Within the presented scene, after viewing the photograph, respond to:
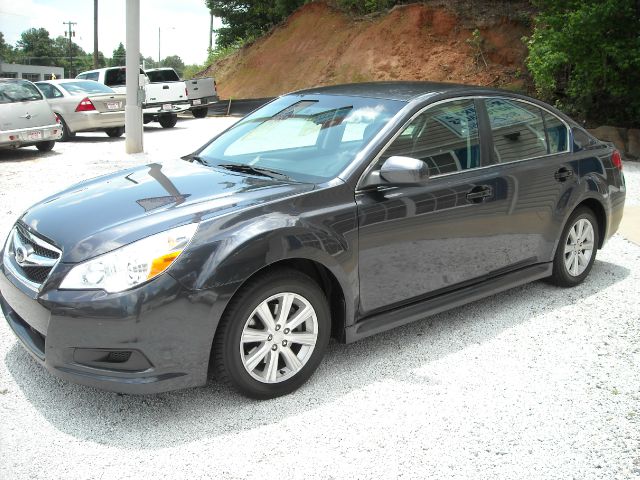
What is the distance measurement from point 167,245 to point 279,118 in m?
1.79

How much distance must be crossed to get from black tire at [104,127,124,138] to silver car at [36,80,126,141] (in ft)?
1.88

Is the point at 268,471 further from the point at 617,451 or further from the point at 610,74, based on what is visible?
the point at 610,74

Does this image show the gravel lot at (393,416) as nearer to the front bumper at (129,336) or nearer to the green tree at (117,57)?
the front bumper at (129,336)

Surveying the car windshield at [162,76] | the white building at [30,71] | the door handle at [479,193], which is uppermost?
the white building at [30,71]

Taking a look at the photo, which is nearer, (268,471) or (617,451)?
(268,471)

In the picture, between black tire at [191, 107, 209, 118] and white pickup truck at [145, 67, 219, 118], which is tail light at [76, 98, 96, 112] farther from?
black tire at [191, 107, 209, 118]

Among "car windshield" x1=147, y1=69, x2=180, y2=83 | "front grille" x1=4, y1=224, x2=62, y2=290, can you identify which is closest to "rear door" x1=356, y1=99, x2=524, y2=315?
"front grille" x1=4, y1=224, x2=62, y2=290

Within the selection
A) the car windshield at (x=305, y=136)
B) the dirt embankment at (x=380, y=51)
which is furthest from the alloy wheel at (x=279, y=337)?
the dirt embankment at (x=380, y=51)

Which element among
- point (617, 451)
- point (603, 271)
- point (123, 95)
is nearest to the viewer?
point (617, 451)

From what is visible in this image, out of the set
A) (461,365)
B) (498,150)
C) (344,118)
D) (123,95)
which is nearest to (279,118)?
(344,118)

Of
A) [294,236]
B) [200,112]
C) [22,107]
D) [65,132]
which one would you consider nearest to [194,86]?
[200,112]

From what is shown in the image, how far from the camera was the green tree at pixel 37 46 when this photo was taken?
4761 inches

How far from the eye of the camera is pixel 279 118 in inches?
185

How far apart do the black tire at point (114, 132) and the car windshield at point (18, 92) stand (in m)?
3.61
